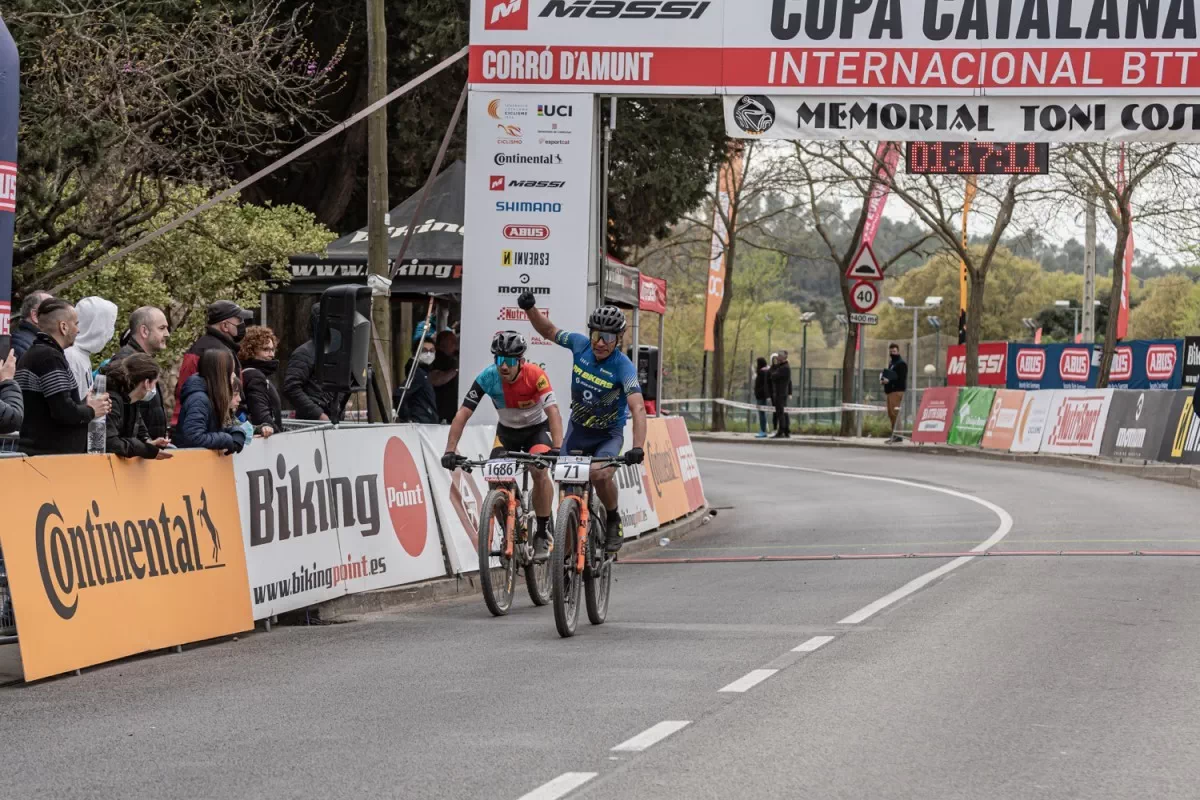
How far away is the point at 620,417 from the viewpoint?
11.6 metres

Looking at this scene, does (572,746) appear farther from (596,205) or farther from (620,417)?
(596,205)

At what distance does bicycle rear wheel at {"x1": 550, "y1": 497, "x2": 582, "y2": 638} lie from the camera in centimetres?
1032

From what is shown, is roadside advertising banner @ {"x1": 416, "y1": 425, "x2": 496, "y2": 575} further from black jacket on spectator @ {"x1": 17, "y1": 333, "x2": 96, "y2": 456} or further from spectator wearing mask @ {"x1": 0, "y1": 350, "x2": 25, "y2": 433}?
spectator wearing mask @ {"x1": 0, "y1": 350, "x2": 25, "y2": 433}

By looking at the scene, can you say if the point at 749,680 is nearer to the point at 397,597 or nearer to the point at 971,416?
the point at 397,597

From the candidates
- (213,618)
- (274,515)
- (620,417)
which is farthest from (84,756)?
(620,417)

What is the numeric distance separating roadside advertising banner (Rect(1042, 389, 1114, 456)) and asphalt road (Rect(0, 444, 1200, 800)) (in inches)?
675

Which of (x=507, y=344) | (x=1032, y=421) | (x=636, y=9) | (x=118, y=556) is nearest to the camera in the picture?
(x=118, y=556)

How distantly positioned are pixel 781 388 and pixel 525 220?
2406 cm

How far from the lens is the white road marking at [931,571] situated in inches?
461

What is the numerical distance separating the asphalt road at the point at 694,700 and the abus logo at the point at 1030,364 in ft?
98.1

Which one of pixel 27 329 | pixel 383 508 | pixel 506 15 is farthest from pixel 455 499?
pixel 506 15

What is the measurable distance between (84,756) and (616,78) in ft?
38.3

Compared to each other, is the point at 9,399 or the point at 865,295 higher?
the point at 865,295

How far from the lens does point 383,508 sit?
41.8ft
